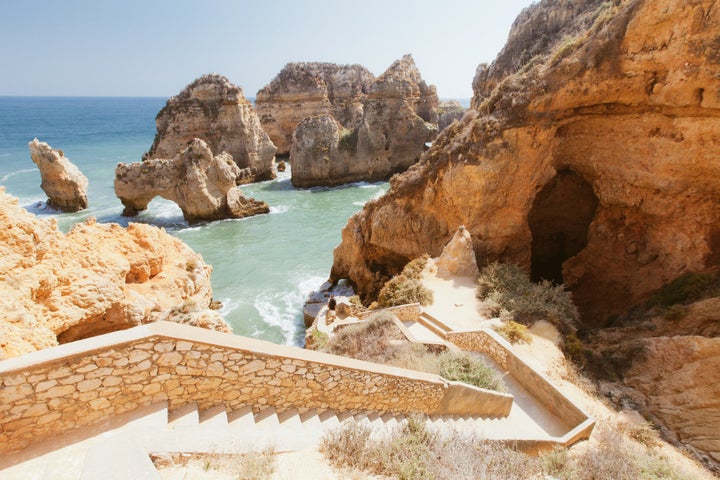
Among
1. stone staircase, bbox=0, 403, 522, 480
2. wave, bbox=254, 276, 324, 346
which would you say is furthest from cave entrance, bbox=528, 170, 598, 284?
stone staircase, bbox=0, 403, 522, 480

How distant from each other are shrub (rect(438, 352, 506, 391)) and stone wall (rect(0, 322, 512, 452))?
1.73 metres

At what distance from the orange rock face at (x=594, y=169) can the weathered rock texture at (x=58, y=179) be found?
2682cm

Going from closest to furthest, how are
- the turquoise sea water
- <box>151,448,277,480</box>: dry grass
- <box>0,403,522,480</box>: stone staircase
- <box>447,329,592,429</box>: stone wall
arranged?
<box>0,403,522,480</box>: stone staircase → <box>151,448,277,480</box>: dry grass → <box>447,329,592,429</box>: stone wall → the turquoise sea water

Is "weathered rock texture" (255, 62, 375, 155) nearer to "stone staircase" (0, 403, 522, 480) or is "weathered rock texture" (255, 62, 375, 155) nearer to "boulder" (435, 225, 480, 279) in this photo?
"boulder" (435, 225, 480, 279)

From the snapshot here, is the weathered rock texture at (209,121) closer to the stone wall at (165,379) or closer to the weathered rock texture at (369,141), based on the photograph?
the weathered rock texture at (369,141)

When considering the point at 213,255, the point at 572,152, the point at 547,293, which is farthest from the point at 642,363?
the point at 213,255

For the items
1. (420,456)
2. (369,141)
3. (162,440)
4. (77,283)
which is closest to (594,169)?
(420,456)

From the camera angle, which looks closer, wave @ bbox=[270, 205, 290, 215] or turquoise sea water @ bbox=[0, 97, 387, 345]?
turquoise sea water @ bbox=[0, 97, 387, 345]

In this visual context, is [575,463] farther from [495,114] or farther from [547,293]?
[495,114]

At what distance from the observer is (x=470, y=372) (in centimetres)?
718

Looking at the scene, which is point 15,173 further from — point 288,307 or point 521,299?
point 521,299

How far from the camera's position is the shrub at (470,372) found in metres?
7.03

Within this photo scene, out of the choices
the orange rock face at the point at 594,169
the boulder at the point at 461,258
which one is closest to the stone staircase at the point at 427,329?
the boulder at the point at 461,258

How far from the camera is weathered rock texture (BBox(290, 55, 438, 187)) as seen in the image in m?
37.7
